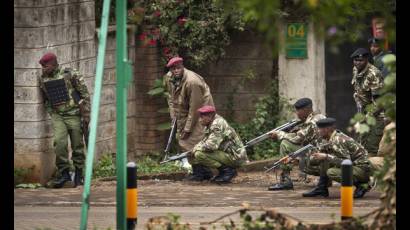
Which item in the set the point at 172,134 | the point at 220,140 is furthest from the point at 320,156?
the point at 172,134

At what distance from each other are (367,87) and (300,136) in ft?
4.86

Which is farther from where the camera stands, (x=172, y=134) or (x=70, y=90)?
(x=172, y=134)

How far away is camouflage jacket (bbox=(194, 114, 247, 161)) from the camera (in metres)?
17.4

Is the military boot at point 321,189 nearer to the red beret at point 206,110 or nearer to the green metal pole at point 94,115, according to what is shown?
the red beret at point 206,110

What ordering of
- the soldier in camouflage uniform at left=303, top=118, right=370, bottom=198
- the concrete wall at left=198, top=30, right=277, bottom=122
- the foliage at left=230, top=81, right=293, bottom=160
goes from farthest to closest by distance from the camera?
the concrete wall at left=198, top=30, right=277, bottom=122 < the foliage at left=230, top=81, right=293, bottom=160 < the soldier in camouflage uniform at left=303, top=118, right=370, bottom=198

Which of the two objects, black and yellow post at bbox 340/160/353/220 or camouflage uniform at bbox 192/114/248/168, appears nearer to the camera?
black and yellow post at bbox 340/160/353/220

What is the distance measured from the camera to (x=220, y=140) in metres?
17.5

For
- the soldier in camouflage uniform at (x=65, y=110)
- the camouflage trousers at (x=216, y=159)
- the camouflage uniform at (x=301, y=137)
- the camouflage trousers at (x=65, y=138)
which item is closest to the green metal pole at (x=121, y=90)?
the camouflage uniform at (x=301, y=137)

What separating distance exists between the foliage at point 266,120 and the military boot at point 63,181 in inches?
151

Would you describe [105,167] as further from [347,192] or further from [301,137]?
[347,192]

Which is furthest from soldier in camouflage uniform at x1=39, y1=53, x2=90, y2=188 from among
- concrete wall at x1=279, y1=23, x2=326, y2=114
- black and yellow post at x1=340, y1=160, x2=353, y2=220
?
black and yellow post at x1=340, y1=160, x2=353, y2=220

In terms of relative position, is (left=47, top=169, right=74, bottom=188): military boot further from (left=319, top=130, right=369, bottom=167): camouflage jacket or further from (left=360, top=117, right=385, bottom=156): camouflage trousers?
(left=360, top=117, right=385, bottom=156): camouflage trousers

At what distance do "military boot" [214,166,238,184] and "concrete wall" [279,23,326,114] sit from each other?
3219 millimetres

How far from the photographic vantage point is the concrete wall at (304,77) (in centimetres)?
2066
